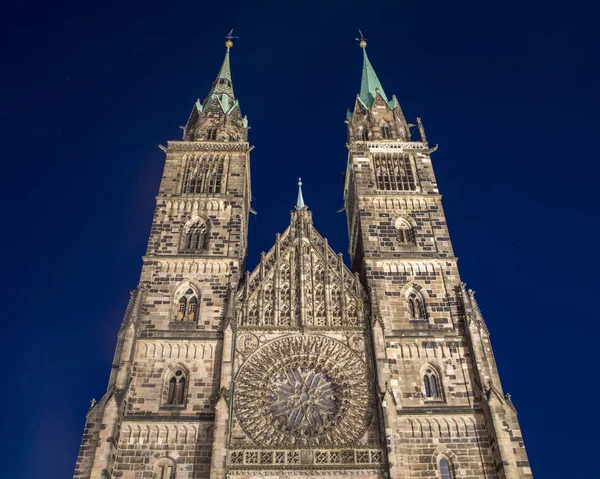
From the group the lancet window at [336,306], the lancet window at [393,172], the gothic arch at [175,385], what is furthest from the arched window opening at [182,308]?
the lancet window at [393,172]

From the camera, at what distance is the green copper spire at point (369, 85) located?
4003 cm

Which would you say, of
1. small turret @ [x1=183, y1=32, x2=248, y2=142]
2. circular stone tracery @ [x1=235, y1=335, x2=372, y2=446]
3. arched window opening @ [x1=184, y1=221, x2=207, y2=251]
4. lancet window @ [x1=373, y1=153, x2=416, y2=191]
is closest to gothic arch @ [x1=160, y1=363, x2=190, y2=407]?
circular stone tracery @ [x1=235, y1=335, x2=372, y2=446]

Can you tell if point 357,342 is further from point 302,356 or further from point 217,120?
point 217,120

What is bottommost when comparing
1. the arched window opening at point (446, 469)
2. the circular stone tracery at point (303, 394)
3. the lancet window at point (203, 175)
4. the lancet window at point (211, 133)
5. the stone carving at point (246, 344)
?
the arched window opening at point (446, 469)

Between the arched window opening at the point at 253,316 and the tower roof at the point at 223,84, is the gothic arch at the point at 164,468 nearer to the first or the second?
the arched window opening at the point at 253,316

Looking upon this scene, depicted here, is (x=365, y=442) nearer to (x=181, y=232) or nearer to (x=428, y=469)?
(x=428, y=469)

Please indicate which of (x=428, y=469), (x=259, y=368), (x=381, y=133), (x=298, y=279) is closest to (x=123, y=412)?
(x=259, y=368)

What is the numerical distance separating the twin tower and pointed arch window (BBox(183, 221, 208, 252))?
0.09 metres

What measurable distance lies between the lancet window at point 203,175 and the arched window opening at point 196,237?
2.59 metres

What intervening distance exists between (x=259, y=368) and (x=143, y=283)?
7.56 m

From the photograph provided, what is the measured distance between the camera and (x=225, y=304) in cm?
2784

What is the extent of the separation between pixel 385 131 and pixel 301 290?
47.6ft

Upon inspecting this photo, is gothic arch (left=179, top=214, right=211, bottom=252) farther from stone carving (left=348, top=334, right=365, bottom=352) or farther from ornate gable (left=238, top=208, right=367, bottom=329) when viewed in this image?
stone carving (left=348, top=334, right=365, bottom=352)

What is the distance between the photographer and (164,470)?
23.0 m
